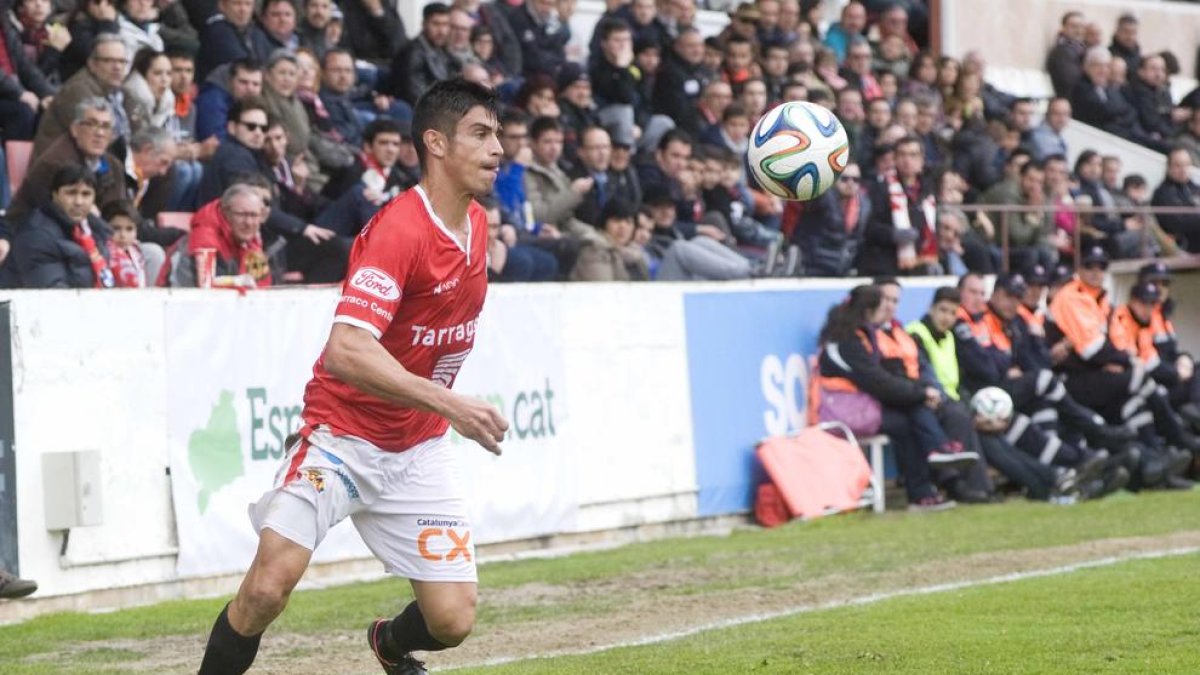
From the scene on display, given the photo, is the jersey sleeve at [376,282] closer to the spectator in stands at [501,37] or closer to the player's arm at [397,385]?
the player's arm at [397,385]

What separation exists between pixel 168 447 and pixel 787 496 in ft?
18.6

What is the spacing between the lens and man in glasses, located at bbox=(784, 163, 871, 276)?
59.2 ft

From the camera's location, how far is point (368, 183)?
14.8 meters

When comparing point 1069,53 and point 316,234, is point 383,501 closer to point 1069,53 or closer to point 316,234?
point 316,234

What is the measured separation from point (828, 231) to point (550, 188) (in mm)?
3068

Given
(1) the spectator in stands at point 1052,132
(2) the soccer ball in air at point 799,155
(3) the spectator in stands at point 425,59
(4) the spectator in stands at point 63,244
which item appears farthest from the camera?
(1) the spectator in stands at point 1052,132

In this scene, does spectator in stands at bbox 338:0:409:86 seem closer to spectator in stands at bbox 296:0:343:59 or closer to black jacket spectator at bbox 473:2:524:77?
black jacket spectator at bbox 473:2:524:77

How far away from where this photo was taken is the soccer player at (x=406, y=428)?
22.6 ft

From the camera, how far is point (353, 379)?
6.70 meters

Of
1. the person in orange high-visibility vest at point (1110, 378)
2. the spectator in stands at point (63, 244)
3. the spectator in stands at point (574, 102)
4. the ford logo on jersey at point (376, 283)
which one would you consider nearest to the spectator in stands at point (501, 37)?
the spectator in stands at point (574, 102)

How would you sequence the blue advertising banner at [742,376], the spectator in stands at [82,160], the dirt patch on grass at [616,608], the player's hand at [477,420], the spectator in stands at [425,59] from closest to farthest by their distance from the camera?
1. the player's hand at [477,420]
2. the dirt patch on grass at [616,608]
3. the spectator in stands at [82,160]
4. the blue advertising banner at [742,376]
5. the spectator in stands at [425,59]

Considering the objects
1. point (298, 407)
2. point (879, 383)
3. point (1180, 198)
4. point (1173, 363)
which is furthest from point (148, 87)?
point (1180, 198)

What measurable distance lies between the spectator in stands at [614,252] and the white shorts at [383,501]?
820cm

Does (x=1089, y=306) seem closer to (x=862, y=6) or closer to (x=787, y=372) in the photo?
(x=787, y=372)
